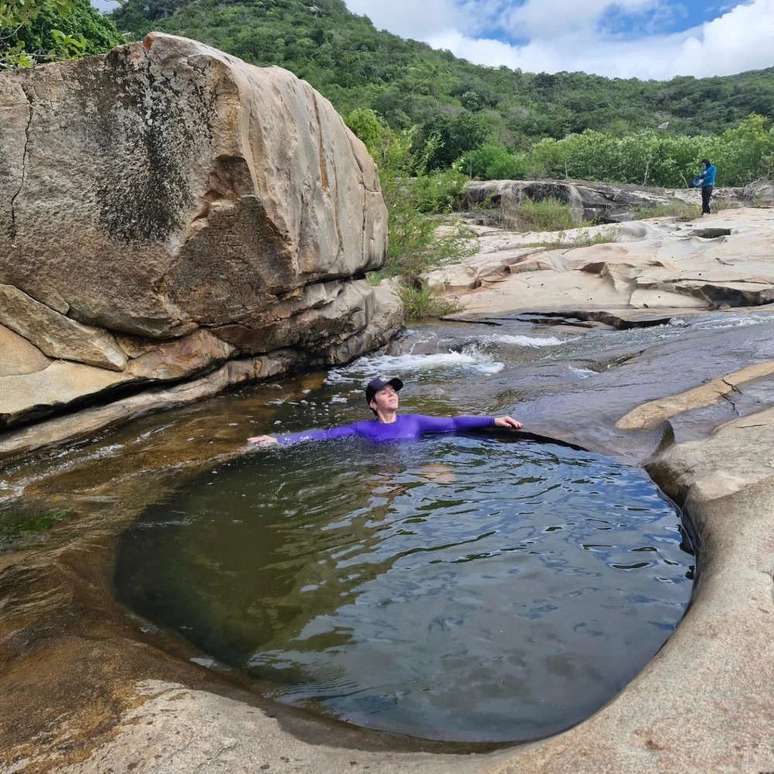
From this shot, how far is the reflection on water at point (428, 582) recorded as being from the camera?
7.95ft

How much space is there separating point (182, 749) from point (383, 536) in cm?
196

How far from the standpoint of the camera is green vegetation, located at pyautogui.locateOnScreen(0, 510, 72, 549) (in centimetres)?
380

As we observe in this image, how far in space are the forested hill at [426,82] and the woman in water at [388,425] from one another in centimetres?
3692

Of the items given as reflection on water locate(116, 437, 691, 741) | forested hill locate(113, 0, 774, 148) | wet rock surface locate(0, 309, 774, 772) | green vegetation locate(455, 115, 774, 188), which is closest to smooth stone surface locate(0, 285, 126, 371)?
wet rock surface locate(0, 309, 774, 772)

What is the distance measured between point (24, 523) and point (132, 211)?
262cm

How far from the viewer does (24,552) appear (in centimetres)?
360

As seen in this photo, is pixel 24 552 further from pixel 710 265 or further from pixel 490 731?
pixel 710 265

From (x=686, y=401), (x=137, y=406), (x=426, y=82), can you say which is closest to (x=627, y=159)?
(x=426, y=82)

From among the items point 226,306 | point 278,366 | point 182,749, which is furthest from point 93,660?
point 278,366

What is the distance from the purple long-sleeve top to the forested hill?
3695 centimetres

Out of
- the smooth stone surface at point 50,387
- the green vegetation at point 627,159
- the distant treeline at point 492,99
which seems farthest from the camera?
the distant treeline at point 492,99

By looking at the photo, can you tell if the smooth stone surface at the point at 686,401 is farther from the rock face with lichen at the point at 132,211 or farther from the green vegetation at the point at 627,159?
the green vegetation at the point at 627,159

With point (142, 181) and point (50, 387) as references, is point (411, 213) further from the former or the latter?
point (50, 387)

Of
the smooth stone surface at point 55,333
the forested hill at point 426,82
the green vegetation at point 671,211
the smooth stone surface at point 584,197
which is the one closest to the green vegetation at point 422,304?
the smooth stone surface at point 55,333
